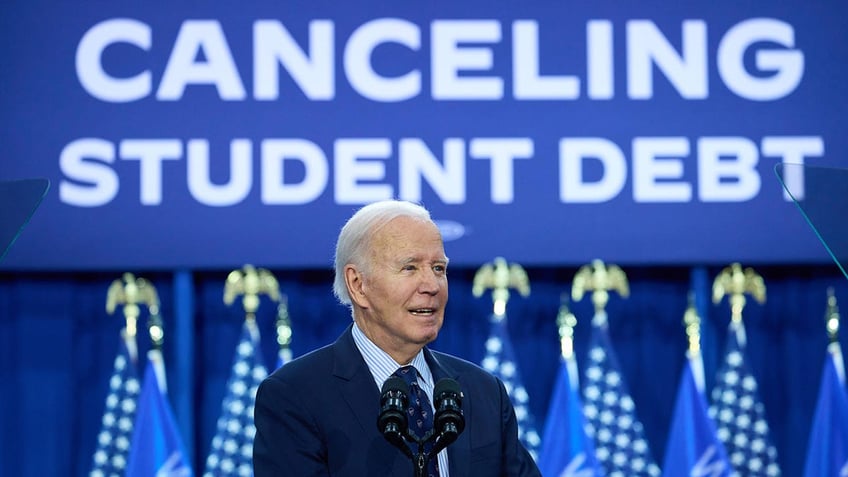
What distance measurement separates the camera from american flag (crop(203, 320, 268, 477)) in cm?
532

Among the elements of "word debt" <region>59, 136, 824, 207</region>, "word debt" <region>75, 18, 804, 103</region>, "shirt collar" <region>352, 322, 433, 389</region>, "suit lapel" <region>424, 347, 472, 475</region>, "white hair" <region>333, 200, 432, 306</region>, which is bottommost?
"suit lapel" <region>424, 347, 472, 475</region>

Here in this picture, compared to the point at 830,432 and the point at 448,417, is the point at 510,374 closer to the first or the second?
the point at 830,432

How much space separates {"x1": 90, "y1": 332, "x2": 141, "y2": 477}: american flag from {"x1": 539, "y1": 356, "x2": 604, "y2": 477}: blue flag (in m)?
1.81

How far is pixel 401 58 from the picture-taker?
18.4 ft

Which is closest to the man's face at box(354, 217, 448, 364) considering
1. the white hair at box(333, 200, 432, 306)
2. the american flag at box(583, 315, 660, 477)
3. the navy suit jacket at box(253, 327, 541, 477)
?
the white hair at box(333, 200, 432, 306)

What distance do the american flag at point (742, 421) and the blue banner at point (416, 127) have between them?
0.53 meters

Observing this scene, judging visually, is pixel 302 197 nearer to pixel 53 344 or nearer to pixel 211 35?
pixel 211 35

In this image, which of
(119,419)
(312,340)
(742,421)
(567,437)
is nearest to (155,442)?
(119,419)

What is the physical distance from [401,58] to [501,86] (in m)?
0.47

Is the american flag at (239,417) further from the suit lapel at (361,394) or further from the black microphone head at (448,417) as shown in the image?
the black microphone head at (448,417)

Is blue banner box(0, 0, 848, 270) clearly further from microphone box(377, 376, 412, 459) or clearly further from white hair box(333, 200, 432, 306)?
microphone box(377, 376, 412, 459)

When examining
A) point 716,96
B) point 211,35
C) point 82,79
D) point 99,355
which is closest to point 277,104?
point 211,35

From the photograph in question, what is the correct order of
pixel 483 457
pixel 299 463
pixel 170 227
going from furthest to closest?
pixel 170 227 → pixel 483 457 → pixel 299 463

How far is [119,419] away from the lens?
546cm
